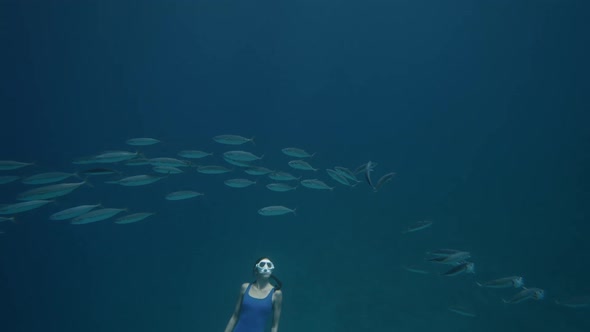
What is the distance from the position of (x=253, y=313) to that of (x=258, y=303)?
4.6 inches

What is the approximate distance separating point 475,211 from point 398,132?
3.90m

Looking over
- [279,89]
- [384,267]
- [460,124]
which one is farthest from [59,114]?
[460,124]

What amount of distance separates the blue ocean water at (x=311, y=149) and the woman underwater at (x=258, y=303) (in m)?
7.00

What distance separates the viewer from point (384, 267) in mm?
11062

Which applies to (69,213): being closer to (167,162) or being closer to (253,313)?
(167,162)

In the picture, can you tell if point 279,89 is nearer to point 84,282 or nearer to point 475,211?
point 475,211

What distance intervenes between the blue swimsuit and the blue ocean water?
7033 mm

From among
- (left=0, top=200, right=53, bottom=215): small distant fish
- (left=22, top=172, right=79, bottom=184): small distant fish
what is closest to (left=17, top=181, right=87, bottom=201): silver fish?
(left=0, top=200, right=53, bottom=215): small distant fish

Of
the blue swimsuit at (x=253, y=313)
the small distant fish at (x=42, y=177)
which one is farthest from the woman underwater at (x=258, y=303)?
the small distant fish at (x=42, y=177)

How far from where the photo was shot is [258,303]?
3.64 m

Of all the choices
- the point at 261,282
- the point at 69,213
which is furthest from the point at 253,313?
the point at 69,213

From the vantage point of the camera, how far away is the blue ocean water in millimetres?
10516

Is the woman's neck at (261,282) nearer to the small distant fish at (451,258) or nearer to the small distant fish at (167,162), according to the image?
the small distant fish at (451,258)

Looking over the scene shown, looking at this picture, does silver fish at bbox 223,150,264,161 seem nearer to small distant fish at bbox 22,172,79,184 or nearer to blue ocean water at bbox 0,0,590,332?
small distant fish at bbox 22,172,79,184
